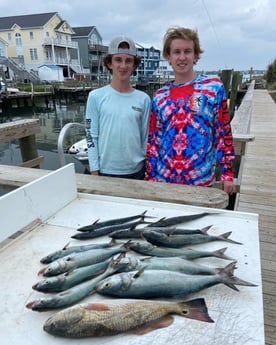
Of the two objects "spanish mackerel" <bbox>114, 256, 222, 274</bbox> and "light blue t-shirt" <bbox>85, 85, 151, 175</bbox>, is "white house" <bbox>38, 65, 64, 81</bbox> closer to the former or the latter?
"light blue t-shirt" <bbox>85, 85, 151, 175</bbox>

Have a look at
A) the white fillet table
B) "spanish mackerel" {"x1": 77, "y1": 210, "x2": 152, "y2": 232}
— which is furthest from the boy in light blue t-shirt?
"spanish mackerel" {"x1": 77, "y1": 210, "x2": 152, "y2": 232}

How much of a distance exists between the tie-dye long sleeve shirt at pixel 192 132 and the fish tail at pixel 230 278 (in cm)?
121

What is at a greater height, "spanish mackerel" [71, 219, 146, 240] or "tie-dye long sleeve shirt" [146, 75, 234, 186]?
"tie-dye long sleeve shirt" [146, 75, 234, 186]

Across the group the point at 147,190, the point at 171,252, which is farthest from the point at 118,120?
the point at 171,252

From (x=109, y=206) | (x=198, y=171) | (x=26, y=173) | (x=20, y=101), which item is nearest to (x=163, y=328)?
(x=109, y=206)

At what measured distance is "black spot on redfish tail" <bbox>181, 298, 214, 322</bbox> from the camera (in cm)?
96

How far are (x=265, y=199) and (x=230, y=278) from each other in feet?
12.0

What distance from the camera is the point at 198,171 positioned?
7.64 ft

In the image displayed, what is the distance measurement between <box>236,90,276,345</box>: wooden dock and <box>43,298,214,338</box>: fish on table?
56.6 inches

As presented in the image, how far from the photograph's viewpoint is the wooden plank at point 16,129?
4723 millimetres

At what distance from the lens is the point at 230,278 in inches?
44.2

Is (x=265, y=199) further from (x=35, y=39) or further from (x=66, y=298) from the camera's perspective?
(x=35, y=39)

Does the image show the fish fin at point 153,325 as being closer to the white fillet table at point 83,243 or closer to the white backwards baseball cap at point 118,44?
the white fillet table at point 83,243

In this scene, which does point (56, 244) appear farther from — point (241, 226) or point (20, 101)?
point (20, 101)
